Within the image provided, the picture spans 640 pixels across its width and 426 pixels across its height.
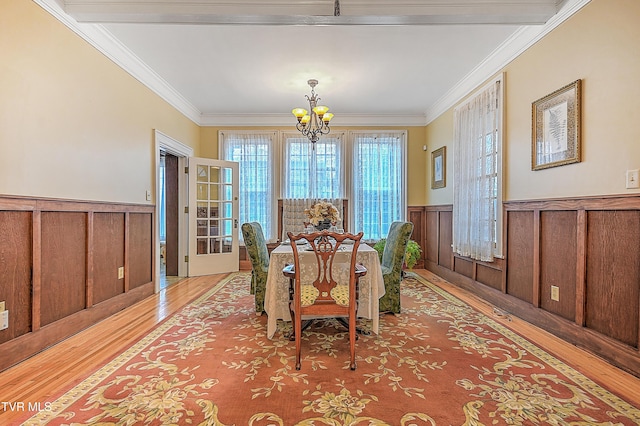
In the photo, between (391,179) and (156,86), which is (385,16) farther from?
(391,179)

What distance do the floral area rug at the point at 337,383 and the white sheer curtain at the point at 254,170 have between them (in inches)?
122

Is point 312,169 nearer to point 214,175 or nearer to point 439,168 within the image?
point 214,175

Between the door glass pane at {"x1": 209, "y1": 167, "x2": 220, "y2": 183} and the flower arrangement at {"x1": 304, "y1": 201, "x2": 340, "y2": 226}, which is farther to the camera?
the door glass pane at {"x1": 209, "y1": 167, "x2": 220, "y2": 183}

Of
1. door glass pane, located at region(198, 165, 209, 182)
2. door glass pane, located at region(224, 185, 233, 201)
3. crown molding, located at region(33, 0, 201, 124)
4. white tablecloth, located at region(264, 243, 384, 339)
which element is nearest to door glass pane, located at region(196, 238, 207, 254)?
door glass pane, located at region(224, 185, 233, 201)

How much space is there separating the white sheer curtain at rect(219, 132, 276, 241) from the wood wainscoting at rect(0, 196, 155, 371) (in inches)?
90.4

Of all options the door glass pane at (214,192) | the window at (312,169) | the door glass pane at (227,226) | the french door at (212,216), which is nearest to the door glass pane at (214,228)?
the french door at (212,216)

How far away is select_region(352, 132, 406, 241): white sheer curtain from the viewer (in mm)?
5938

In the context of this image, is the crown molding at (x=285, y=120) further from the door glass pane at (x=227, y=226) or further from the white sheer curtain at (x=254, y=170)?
the door glass pane at (x=227, y=226)

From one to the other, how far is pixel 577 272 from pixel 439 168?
3.11 meters

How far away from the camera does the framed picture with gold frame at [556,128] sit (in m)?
2.58

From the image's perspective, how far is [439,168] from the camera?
5.42 m

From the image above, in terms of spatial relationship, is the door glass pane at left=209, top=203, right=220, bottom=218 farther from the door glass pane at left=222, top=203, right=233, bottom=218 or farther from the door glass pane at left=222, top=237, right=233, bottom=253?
the door glass pane at left=222, top=237, right=233, bottom=253

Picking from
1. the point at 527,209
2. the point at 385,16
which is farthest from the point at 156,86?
the point at 527,209

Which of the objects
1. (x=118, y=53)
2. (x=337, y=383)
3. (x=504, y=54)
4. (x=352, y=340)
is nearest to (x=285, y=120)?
(x=118, y=53)
